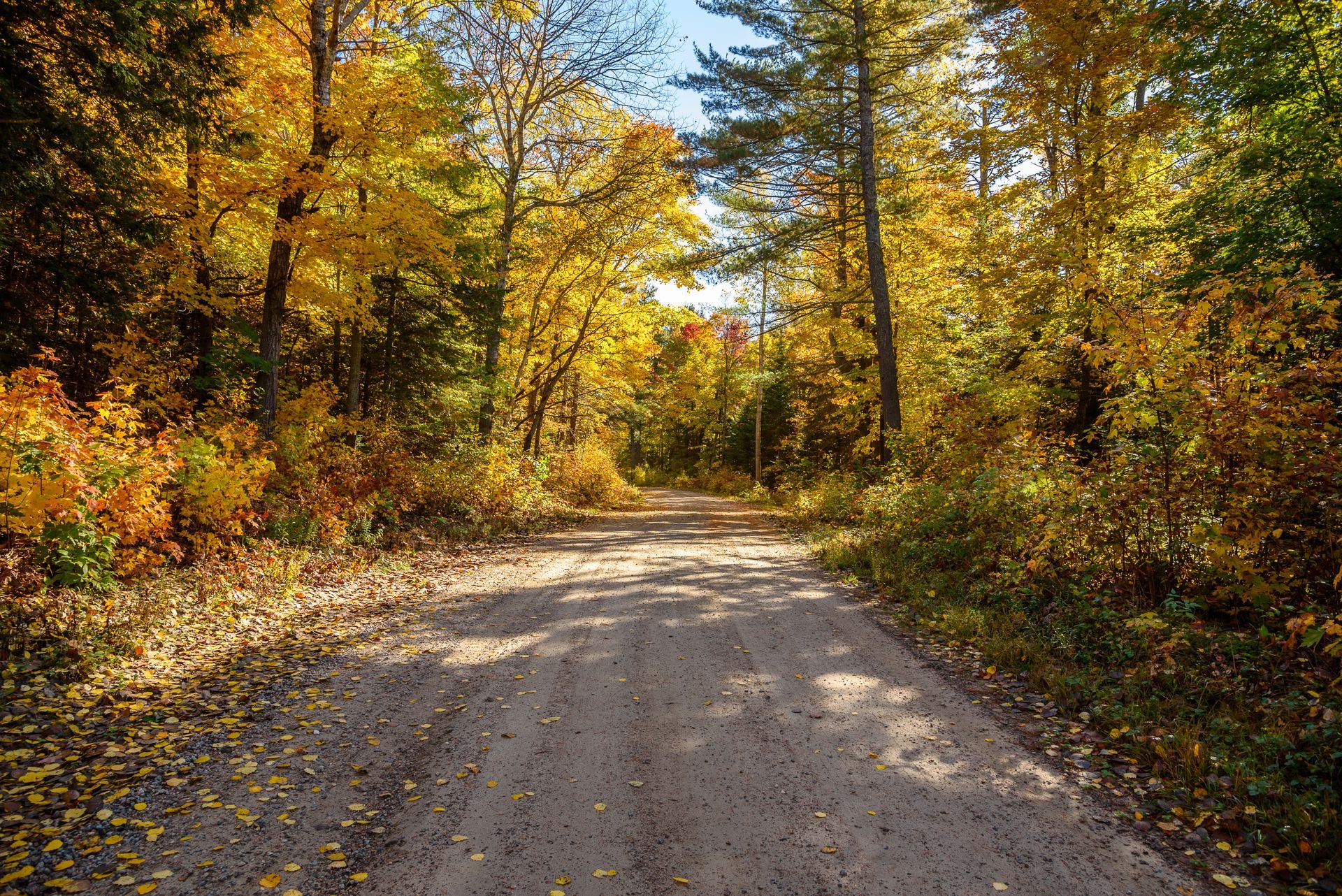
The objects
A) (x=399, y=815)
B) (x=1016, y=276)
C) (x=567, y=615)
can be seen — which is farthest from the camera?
(x=1016, y=276)

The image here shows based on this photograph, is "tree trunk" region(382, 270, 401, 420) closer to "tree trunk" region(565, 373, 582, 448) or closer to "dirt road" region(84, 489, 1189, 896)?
"tree trunk" region(565, 373, 582, 448)

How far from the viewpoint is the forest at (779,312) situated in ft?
16.0

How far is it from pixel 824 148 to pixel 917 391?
6.40 meters

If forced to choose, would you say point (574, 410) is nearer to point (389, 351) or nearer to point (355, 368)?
point (389, 351)

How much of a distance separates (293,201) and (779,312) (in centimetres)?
1006

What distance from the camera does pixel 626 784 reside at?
371 cm

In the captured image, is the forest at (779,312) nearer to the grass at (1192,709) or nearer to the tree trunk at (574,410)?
the grass at (1192,709)

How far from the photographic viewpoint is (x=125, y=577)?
6.09 metres

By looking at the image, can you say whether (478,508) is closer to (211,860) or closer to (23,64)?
(23,64)

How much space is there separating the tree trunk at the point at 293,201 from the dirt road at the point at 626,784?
6060 mm

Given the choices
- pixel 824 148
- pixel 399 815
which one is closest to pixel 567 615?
pixel 399 815

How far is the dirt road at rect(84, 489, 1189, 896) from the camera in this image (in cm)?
296

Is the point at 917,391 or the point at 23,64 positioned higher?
the point at 23,64

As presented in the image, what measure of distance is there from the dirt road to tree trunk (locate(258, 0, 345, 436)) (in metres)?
6.06
